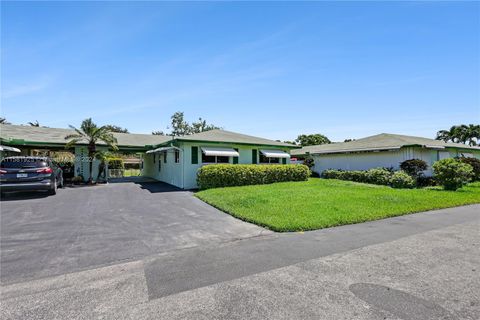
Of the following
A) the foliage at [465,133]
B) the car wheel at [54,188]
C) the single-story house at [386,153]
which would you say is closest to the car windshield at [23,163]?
the car wheel at [54,188]

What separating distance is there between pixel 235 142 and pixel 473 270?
14530 mm

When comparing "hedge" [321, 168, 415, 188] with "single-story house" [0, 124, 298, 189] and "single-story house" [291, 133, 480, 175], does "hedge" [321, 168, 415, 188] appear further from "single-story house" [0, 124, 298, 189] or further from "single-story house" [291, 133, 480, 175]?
"single-story house" [0, 124, 298, 189]

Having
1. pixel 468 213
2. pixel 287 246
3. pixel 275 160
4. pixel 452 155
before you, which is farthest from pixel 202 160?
pixel 452 155

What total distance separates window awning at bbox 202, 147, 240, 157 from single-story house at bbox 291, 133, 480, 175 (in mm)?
11472

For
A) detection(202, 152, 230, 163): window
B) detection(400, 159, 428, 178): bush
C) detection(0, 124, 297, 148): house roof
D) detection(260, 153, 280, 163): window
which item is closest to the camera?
detection(0, 124, 297, 148): house roof

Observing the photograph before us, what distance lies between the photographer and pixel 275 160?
20.9 m

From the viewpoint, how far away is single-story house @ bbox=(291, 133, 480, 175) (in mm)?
19391

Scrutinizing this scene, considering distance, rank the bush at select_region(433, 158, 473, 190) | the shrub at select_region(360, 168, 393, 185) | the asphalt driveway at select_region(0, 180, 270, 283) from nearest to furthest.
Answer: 1. the asphalt driveway at select_region(0, 180, 270, 283)
2. the bush at select_region(433, 158, 473, 190)
3. the shrub at select_region(360, 168, 393, 185)

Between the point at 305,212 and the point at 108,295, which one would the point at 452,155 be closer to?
the point at 305,212

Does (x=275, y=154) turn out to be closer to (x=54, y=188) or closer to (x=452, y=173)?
(x=452, y=173)

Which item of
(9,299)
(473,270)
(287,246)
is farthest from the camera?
(287,246)

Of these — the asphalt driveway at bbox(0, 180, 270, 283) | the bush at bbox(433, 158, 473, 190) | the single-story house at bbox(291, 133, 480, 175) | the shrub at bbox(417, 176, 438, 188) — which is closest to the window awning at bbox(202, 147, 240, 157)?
the asphalt driveway at bbox(0, 180, 270, 283)

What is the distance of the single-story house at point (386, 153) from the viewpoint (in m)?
19.4

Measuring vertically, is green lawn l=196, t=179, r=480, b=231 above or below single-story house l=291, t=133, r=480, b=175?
below
